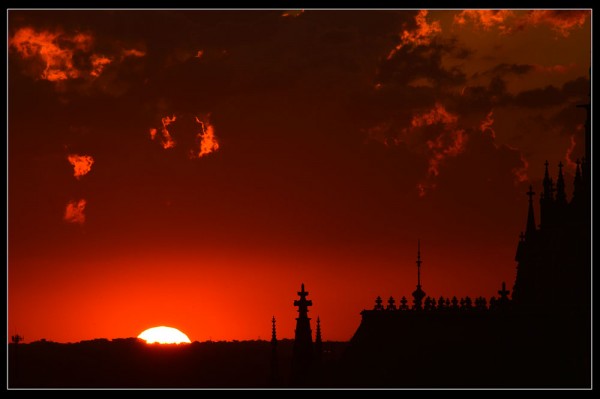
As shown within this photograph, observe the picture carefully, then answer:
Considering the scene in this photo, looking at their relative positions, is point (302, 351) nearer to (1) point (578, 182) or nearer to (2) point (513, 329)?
(2) point (513, 329)

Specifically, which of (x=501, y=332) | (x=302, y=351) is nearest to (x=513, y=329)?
(x=501, y=332)

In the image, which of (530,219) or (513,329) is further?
(530,219)

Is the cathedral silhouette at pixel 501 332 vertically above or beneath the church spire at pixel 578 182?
beneath

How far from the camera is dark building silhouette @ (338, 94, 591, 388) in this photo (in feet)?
381

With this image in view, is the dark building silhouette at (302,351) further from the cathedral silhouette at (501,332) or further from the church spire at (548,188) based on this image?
the church spire at (548,188)

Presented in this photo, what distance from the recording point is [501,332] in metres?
122

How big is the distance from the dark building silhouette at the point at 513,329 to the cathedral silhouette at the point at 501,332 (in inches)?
2.6

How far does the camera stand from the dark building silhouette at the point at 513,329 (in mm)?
116000

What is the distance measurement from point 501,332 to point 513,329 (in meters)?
0.90

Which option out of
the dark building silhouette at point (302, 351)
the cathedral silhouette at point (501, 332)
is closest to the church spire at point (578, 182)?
the cathedral silhouette at point (501, 332)

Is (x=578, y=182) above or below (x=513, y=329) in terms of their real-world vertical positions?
above

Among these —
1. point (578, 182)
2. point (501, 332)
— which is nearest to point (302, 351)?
point (501, 332)

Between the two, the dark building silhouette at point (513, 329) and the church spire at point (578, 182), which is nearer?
the dark building silhouette at point (513, 329)

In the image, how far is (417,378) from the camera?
121812mm
